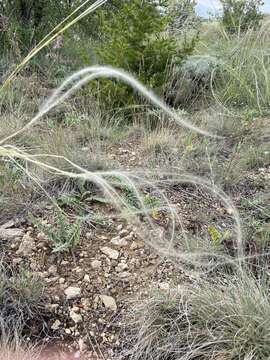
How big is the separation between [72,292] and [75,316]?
11cm

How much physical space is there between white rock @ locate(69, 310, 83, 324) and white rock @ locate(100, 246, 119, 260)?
32 cm

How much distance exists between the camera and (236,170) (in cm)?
254

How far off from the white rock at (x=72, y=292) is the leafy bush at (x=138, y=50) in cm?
191

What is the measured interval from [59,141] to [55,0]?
2.96 meters

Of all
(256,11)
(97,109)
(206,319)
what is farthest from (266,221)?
(256,11)

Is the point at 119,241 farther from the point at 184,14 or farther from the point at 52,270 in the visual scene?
the point at 184,14

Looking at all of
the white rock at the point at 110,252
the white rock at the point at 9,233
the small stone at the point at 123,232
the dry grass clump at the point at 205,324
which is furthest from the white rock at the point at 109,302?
the white rock at the point at 9,233

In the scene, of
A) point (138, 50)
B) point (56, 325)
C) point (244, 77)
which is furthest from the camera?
point (244, 77)

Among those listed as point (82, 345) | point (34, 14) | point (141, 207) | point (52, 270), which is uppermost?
point (34, 14)

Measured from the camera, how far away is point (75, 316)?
5.67 ft

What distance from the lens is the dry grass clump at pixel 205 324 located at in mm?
1513

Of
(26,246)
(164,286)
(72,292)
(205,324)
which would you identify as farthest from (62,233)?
(205,324)

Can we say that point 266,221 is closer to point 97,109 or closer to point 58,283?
point 58,283

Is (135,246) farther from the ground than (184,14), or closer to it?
closer to it
